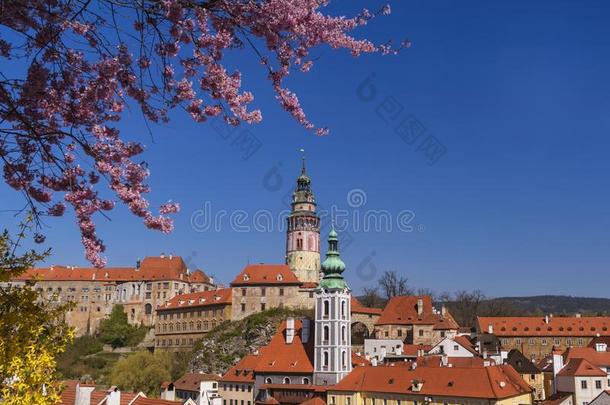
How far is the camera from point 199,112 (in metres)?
7.76

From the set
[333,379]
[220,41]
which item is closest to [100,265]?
[220,41]

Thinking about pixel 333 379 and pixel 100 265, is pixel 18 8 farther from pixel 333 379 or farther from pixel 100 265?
pixel 333 379

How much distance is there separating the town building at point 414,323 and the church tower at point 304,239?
49.5 ft

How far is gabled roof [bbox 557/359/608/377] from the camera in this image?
4197cm

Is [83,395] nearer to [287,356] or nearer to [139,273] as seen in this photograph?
[287,356]

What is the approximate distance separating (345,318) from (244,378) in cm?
913

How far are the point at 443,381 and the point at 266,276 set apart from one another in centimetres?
3439

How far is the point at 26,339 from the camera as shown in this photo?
261 inches

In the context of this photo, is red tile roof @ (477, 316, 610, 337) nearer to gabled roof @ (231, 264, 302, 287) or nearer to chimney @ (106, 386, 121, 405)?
gabled roof @ (231, 264, 302, 287)

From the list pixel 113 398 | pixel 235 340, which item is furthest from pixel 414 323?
pixel 113 398

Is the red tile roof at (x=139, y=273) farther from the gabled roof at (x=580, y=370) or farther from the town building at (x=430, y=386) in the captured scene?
the gabled roof at (x=580, y=370)

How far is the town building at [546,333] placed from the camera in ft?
213

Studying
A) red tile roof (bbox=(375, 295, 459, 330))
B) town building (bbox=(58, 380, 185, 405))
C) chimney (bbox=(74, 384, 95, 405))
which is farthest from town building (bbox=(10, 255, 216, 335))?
chimney (bbox=(74, 384, 95, 405))

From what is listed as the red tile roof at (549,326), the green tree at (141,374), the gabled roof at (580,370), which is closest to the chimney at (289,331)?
the green tree at (141,374)
